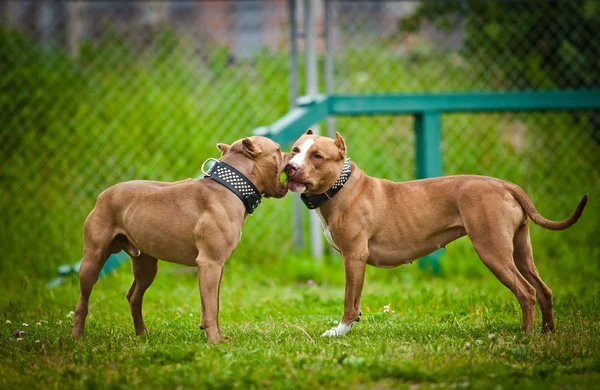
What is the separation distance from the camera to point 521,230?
4.71m

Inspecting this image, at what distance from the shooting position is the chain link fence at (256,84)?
859 centimetres

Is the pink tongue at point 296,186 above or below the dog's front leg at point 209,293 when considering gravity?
above

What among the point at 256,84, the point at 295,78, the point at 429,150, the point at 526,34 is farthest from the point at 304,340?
the point at 526,34

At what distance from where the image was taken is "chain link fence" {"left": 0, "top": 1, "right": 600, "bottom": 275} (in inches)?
338

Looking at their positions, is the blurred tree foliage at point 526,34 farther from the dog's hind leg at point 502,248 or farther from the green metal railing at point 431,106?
the dog's hind leg at point 502,248

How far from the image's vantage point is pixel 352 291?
15.1ft

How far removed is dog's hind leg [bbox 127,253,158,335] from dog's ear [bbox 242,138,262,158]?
954 millimetres

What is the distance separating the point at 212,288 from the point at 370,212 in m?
1.17

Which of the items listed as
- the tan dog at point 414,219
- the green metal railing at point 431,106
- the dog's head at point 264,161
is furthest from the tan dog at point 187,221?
the green metal railing at point 431,106

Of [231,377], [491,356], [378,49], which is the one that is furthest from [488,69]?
[231,377]

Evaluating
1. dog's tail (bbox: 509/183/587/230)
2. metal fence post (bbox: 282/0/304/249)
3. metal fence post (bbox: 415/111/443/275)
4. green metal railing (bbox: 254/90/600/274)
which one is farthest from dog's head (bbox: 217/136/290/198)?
metal fence post (bbox: 282/0/304/249)

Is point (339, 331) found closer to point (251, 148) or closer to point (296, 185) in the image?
point (296, 185)

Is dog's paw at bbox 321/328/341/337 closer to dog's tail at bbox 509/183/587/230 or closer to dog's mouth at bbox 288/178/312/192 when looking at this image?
dog's mouth at bbox 288/178/312/192

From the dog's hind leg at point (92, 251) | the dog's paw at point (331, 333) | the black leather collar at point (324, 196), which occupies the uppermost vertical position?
the black leather collar at point (324, 196)
